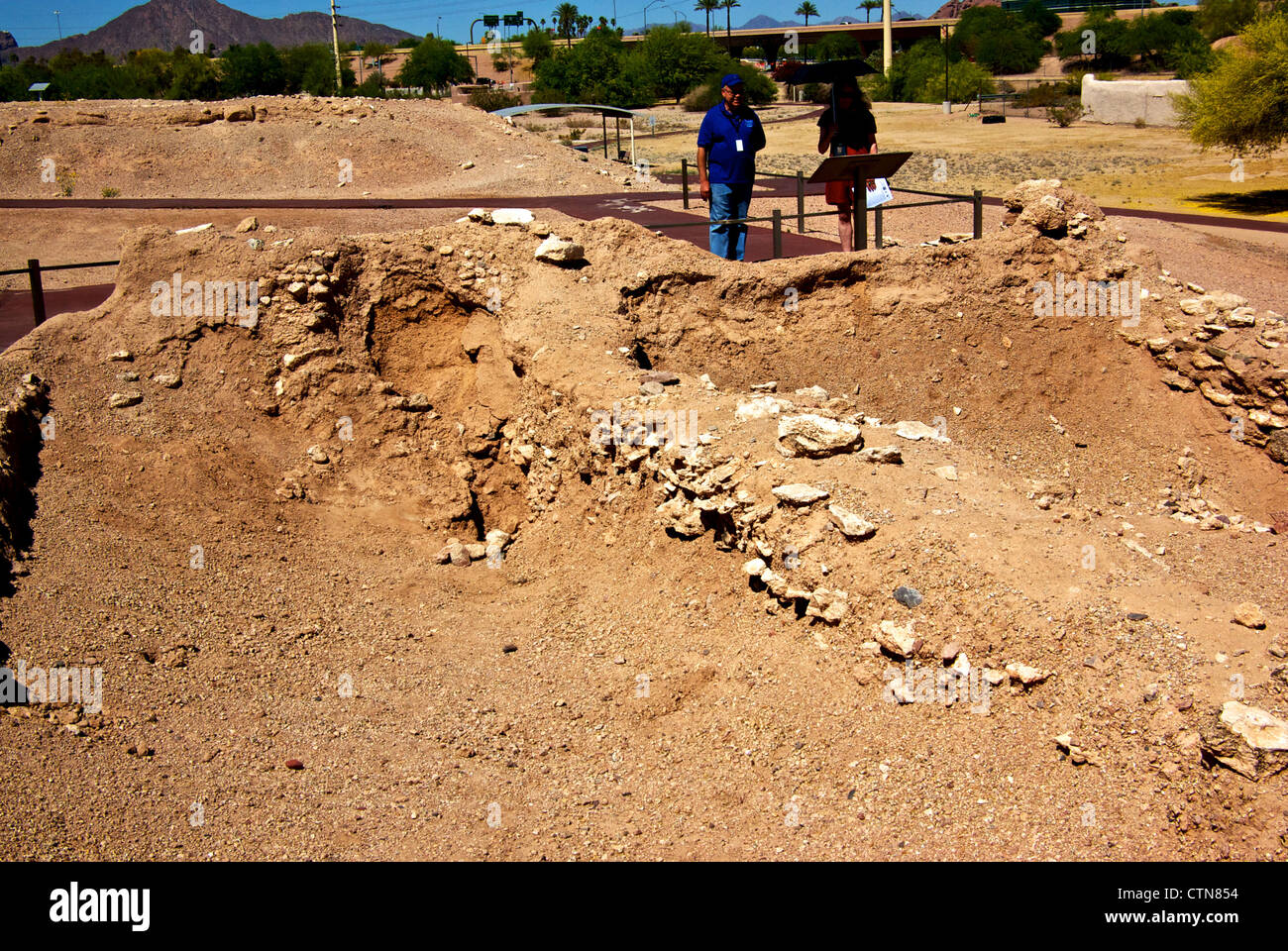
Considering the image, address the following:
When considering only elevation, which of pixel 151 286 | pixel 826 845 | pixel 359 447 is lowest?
pixel 826 845

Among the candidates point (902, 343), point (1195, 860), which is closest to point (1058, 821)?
point (1195, 860)

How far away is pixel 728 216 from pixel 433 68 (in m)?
63.4

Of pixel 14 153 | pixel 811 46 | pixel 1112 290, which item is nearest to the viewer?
pixel 1112 290

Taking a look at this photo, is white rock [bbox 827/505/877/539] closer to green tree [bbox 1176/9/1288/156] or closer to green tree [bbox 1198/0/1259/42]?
green tree [bbox 1176/9/1288/156]

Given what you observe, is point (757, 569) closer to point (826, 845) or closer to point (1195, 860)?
point (826, 845)

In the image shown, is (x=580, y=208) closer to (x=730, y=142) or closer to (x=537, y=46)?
(x=730, y=142)

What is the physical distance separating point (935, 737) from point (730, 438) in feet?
7.71

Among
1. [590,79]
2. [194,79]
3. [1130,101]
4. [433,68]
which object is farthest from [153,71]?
[1130,101]

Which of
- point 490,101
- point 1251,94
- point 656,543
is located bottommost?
point 656,543

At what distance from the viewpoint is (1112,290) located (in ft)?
30.9

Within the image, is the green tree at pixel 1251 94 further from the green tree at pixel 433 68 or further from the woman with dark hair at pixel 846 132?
the green tree at pixel 433 68

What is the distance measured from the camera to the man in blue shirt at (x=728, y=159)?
9961 mm

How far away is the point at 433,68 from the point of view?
67250 millimetres

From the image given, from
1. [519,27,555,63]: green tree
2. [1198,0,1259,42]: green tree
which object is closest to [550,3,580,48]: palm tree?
[519,27,555,63]: green tree
